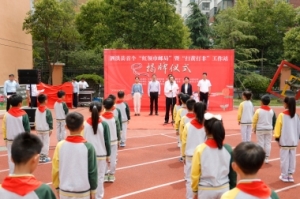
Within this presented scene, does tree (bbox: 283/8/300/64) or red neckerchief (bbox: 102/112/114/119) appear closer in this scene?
red neckerchief (bbox: 102/112/114/119)

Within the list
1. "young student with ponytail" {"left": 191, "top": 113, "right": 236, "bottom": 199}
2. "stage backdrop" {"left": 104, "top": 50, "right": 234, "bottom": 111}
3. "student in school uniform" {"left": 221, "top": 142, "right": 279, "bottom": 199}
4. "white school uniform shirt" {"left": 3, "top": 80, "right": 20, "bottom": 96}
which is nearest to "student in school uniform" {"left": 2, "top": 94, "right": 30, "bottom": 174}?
"young student with ponytail" {"left": 191, "top": 113, "right": 236, "bottom": 199}

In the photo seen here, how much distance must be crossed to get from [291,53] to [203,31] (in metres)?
11.2

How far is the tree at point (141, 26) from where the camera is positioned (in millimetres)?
25641

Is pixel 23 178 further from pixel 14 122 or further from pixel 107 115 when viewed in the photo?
pixel 14 122

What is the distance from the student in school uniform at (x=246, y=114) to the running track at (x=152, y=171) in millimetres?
873

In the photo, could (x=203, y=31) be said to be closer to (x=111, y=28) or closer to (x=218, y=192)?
(x=111, y=28)

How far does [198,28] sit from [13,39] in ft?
61.5

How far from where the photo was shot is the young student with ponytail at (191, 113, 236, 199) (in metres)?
3.71

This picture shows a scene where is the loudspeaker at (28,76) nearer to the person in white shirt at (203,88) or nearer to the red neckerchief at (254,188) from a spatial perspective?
the person in white shirt at (203,88)

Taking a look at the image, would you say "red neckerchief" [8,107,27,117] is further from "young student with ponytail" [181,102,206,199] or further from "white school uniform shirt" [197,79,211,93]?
"white school uniform shirt" [197,79,211,93]

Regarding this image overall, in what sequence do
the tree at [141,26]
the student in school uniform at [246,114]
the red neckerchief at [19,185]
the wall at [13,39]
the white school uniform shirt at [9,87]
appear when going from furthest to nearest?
the tree at [141,26]
the wall at [13,39]
the white school uniform shirt at [9,87]
the student in school uniform at [246,114]
the red neckerchief at [19,185]

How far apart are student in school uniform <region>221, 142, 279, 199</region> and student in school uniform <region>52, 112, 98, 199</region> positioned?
186cm

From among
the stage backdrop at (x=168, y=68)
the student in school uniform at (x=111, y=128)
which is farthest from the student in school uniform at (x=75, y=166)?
the stage backdrop at (x=168, y=68)

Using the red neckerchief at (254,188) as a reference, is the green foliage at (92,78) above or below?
above
